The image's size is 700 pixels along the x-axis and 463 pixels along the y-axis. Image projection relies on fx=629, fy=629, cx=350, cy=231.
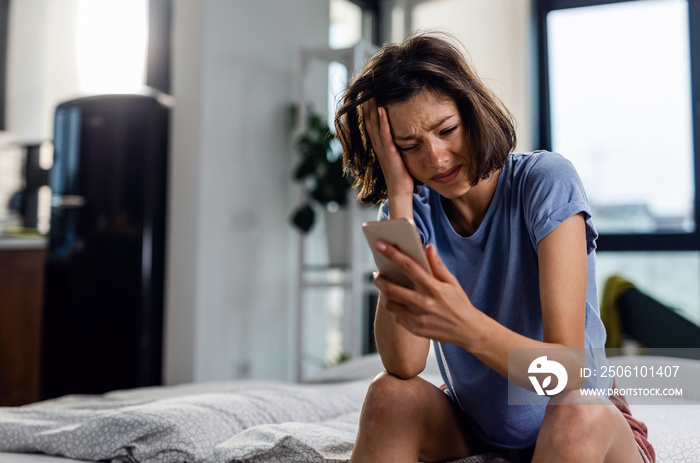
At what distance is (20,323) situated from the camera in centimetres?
309

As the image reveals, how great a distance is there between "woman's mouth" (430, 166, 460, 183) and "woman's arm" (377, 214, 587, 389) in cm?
20

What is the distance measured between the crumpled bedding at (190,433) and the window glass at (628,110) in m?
2.74

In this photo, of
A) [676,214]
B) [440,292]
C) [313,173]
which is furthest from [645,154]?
[440,292]

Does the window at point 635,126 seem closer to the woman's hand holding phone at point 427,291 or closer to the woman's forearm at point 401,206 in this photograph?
the woman's forearm at point 401,206

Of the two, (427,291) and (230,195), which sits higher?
(230,195)

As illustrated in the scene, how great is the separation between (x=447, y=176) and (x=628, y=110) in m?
3.01

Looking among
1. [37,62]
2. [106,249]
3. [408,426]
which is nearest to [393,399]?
[408,426]

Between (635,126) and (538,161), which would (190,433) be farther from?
(635,126)

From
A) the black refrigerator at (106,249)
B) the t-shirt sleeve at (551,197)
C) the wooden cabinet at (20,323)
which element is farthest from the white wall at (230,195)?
the t-shirt sleeve at (551,197)

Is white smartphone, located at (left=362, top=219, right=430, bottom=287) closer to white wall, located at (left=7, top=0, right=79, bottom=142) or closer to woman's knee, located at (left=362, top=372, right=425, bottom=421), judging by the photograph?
woman's knee, located at (left=362, top=372, right=425, bottom=421)

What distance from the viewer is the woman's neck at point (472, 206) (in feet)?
3.62

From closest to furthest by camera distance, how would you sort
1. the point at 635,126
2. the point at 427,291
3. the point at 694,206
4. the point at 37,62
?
the point at 427,291
the point at 694,206
the point at 635,126
the point at 37,62

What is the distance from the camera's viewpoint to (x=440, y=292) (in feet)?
2.59

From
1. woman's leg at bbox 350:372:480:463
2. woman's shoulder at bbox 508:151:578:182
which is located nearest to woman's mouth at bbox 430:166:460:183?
woman's shoulder at bbox 508:151:578:182
